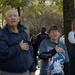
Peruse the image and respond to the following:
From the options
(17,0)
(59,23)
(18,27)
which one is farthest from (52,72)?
(59,23)

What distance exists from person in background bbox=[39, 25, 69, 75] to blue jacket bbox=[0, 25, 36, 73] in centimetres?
114

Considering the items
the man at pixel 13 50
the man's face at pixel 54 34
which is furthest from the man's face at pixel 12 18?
the man's face at pixel 54 34

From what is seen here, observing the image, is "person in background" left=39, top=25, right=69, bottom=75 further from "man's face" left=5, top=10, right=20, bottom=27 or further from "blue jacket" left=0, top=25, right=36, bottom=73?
"man's face" left=5, top=10, right=20, bottom=27

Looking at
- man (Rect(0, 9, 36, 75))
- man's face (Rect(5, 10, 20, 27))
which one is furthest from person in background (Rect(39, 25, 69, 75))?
man's face (Rect(5, 10, 20, 27))

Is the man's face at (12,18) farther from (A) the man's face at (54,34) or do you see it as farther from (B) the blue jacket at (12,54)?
(A) the man's face at (54,34)

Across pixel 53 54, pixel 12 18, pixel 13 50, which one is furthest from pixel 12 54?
pixel 53 54

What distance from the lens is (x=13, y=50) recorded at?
4.47 m

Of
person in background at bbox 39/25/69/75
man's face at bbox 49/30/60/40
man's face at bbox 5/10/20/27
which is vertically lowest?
person in background at bbox 39/25/69/75

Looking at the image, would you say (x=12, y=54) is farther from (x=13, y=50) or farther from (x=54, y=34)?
(x=54, y=34)

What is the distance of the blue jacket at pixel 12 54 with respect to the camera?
4449mm

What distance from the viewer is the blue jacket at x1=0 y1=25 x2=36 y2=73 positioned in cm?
445

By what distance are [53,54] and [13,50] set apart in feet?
4.62

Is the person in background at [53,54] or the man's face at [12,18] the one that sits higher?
the man's face at [12,18]

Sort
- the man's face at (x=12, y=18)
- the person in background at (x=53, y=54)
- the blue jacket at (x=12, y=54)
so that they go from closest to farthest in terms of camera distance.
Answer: the blue jacket at (x=12, y=54) < the man's face at (x=12, y=18) < the person in background at (x=53, y=54)
